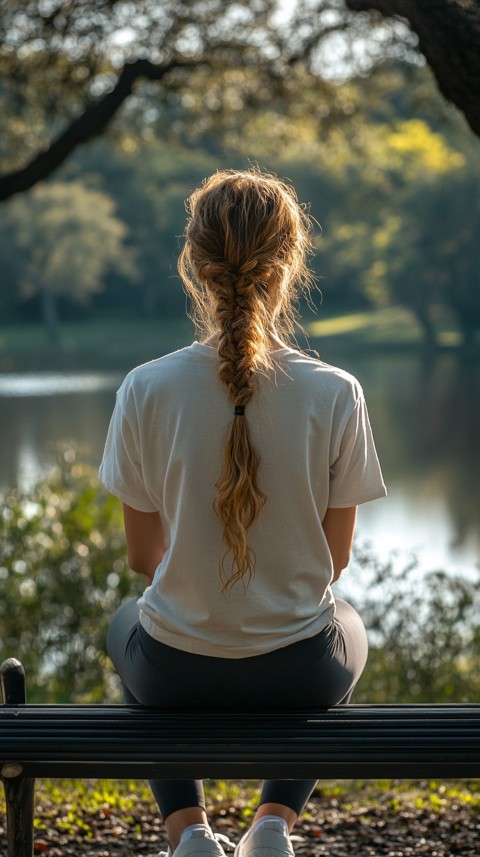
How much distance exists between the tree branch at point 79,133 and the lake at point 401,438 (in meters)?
2.40

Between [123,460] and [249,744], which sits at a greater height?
[123,460]

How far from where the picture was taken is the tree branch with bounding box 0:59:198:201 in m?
6.18

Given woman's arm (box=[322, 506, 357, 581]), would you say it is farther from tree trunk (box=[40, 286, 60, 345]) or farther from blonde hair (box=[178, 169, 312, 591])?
tree trunk (box=[40, 286, 60, 345])

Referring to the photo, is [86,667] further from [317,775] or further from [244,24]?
[317,775]

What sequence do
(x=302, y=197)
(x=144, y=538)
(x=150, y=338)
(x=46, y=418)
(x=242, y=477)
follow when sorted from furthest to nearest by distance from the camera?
1. (x=302, y=197)
2. (x=150, y=338)
3. (x=46, y=418)
4. (x=144, y=538)
5. (x=242, y=477)

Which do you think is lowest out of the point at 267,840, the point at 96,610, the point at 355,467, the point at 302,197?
the point at 302,197

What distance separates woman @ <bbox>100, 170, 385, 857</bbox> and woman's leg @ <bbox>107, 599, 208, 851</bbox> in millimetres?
25

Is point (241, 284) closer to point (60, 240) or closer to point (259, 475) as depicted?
point (259, 475)

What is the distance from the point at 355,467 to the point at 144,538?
43cm

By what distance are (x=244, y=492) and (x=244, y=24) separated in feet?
19.0

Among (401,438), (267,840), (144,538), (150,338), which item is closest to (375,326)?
(150,338)

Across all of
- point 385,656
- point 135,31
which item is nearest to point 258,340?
→ point 385,656

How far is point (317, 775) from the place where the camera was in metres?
1.99

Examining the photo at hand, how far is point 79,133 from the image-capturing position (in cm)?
643
